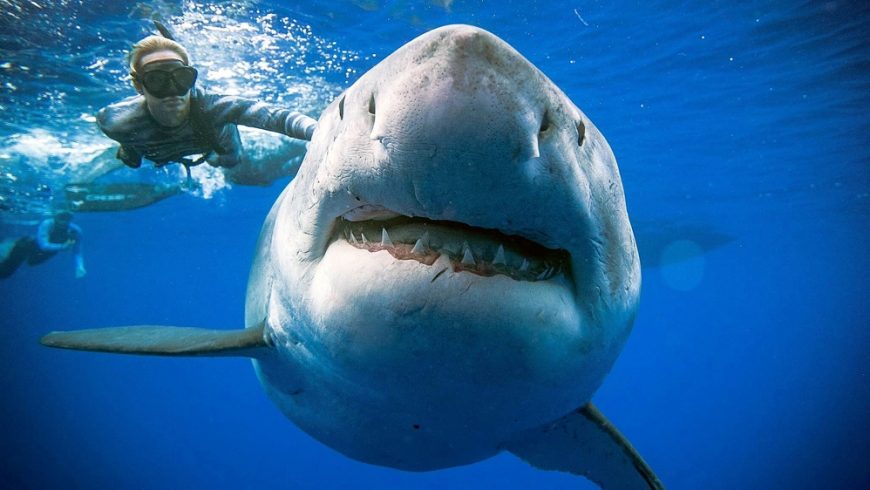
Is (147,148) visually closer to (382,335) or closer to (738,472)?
(382,335)

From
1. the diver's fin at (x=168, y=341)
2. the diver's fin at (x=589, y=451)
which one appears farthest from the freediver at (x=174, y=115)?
the diver's fin at (x=589, y=451)

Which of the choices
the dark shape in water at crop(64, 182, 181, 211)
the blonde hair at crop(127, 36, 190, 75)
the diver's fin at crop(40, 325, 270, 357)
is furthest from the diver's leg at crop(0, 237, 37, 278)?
the diver's fin at crop(40, 325, 270, 357)

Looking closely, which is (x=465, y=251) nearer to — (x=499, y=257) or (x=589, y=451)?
(x=499, y=257)

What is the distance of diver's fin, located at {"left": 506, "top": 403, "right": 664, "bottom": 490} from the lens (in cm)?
305

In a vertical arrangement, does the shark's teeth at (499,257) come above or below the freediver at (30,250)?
above

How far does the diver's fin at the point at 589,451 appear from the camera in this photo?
10.0ft

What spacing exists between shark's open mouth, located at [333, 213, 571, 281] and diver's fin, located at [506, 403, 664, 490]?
1746 millimetres

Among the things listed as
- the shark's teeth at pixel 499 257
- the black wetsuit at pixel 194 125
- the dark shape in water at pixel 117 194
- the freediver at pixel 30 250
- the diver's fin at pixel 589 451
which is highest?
the shark's teeth at pixel 499 257

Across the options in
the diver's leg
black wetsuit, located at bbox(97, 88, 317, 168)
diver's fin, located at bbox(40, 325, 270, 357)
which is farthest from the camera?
the diver's leg

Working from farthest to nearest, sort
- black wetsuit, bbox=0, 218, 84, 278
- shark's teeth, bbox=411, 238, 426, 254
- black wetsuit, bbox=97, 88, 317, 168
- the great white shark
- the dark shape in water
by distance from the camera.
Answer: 1. the dark shape in water
2. black wetsuit, bbox=0, 218, 84, 278
3. black wetsuit, bbox=97, 88, 317, 168
4. shark's teeth, bbox=411, 238, 426, 254
5. the great white shark

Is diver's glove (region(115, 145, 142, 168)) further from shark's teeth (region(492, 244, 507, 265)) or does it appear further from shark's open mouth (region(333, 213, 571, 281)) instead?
shark's teeth (region(492, 244, 507, 265))

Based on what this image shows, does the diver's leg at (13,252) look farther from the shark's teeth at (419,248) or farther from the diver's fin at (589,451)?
the shark's teeth at (419,248)

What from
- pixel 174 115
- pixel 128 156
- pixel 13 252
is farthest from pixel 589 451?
pixel 13 252

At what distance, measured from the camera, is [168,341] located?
2.84 meters
